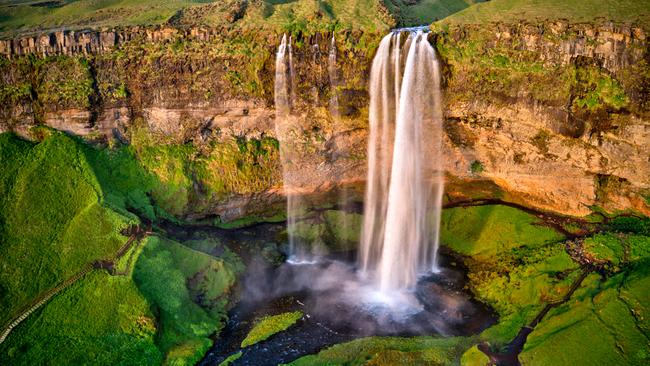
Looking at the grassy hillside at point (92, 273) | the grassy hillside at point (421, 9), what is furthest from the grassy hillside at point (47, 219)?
the grassy hillside at point (421, 9)

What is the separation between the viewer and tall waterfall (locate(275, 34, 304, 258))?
2988cm

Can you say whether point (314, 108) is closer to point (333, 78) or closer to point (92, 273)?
point (333, 78)

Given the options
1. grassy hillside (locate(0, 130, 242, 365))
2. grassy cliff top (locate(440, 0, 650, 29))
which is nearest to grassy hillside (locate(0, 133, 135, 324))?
grassy hillside (locate(0, 130, 242, 365))

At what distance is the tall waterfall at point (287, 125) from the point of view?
98.0 ft

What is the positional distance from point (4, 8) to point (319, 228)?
24.1m

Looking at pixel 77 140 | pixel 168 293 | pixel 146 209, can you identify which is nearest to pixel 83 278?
pixel 168 293

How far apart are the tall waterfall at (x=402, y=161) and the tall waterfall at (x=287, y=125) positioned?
409cm

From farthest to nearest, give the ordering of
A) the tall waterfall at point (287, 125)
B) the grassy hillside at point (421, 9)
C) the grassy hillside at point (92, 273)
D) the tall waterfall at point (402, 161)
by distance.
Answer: the grassy hillside at point (421, 9) → the tall waterfall at point (287, 125) → the tall waterfall at point (402, 161) → the grassy hillside at point (92, 273)

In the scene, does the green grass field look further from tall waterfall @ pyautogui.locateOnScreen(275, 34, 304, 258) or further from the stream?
tall waterfall @ pyautogui.locateOnScreen(275, 34, 304, 258)

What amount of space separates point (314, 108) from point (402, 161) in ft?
17.7

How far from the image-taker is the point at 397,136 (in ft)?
94.2

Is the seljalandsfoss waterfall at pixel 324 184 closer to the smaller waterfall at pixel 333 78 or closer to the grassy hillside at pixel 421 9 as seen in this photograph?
the smaller waterfall at pixel 333 78

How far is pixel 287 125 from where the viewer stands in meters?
31.2

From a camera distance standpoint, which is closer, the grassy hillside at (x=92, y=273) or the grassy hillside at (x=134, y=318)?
the grassy hillside at (x=134, y=318)
